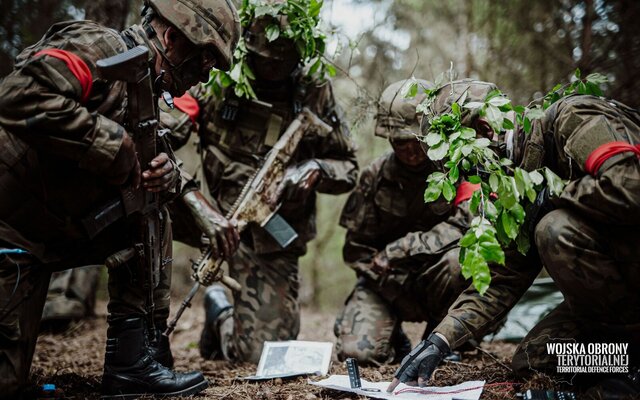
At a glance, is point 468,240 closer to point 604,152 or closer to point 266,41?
point 604,152

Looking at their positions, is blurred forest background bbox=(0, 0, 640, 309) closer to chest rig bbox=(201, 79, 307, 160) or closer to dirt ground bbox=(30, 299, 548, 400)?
chest rig bbox=(201, 79, 307, 160)

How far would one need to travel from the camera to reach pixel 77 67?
259 cm

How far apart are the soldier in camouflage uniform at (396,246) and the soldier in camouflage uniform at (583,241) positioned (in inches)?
39.4

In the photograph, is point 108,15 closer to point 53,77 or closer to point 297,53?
point 297,53

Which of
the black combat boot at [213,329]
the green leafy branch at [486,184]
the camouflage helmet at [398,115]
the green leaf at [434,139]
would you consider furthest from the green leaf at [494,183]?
the black combat boot at [213,329]

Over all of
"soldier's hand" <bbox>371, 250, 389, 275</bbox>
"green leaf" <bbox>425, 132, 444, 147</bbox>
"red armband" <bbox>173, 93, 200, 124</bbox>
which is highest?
"red armband" <bbox>173, 93, 200, 124</bbox>

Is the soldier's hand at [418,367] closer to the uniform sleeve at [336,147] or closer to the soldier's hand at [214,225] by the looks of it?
the soldier's hand at [214,225]

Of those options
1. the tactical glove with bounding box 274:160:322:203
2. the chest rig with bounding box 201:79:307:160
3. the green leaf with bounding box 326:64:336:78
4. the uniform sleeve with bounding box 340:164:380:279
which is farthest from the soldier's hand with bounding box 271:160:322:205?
the green leaf with bounding box 326:64:336:78

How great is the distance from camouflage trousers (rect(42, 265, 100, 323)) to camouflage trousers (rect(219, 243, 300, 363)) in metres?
2.04

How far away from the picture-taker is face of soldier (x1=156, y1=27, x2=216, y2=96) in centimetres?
→ 312

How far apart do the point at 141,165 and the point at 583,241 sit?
233 centimetres

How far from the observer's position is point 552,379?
3.06 m

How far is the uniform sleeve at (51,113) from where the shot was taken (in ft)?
8.27

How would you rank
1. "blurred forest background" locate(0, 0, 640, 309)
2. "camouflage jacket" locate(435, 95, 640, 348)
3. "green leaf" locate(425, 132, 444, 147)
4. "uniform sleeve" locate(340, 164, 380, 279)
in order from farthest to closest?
"blurred forest background" locate(0, 0, 640, 309)
"uniform sleeve" locate(340, 164, 380, 279)
"green leaf" locate(425, 132, 444, 147)
"camouflage jacket" locate(435, 95, 640, 348)
